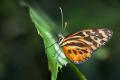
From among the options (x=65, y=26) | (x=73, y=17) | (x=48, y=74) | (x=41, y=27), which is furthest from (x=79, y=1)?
(x=41, y=27)

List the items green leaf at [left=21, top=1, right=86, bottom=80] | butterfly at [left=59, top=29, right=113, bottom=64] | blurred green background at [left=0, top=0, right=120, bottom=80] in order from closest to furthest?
A: green leaf at [left=21, top=1, right=86, bottom=80], butterfly at [left=59, top=29, right=113, bottom=64], blurred green background at [left=0, top=0, right=120, bottom=80]

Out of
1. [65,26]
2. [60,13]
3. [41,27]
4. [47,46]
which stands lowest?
[47,46]

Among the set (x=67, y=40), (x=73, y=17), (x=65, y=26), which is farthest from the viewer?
(x=73, y=17)

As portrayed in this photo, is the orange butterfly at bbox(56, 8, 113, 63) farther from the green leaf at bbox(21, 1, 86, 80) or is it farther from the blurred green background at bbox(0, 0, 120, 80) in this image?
the blurred green background at bbox(0, 0, 120, 80)

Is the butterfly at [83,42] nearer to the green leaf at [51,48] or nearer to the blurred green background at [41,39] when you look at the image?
the green leaf at [51,48]

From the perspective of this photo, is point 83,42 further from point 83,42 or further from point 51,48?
point 51,48

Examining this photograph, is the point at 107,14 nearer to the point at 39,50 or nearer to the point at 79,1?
the point at 79,1

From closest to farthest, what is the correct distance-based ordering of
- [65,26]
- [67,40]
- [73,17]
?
1. [67,40]
2. [65,26]
3. [73,17]

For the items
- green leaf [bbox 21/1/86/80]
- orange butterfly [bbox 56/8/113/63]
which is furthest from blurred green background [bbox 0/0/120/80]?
green leaf [bbox 21/1/86/80]
